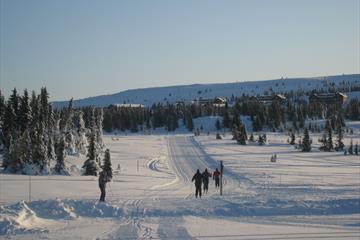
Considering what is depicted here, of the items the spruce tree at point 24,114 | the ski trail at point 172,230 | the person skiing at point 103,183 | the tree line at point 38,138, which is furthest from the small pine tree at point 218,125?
the ski trail at point 172,230

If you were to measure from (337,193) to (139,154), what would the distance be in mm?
54714

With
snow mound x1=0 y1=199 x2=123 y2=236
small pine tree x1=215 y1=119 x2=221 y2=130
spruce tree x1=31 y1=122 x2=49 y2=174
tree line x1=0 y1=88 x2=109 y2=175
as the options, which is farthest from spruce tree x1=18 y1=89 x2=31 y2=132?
small pine tree x1=215 y1=119 x2=221 y2=130

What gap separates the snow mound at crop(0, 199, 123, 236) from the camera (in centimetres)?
1641

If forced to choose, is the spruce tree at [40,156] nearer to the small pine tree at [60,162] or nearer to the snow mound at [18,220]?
the small pine tree at [60,162]

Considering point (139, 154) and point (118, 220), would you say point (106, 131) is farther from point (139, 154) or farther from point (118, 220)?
point (118, 220)

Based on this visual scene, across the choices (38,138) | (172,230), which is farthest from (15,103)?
(172,230)

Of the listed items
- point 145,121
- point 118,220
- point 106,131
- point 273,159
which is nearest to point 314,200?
point 118,220

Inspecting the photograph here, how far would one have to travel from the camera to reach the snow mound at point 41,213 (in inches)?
646

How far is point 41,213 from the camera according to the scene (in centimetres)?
1888

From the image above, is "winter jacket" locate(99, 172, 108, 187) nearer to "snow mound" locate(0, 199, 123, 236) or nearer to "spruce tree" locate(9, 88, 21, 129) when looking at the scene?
"snow mound" locate(0, 199, 123, 236)

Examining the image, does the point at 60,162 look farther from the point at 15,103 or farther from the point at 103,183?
the point at 103,183

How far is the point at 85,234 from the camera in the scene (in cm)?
1595

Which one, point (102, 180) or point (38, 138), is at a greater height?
point (38, 138)

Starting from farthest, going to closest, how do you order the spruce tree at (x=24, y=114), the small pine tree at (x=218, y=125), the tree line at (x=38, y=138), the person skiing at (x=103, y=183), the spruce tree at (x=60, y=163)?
the small pine tree at (x=218, y=125) → the spruce tree at (x=24, y=114) → the spruce tree at (x=60, y=163) → the tree line at (x=38, y=138) → the person skiing at (x=103, y=183)
